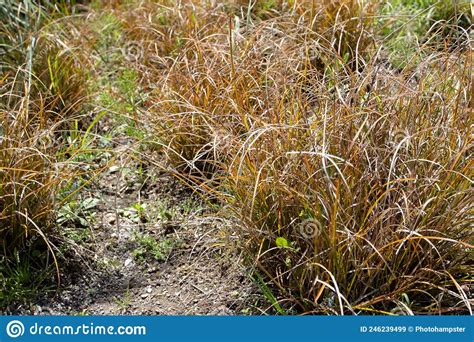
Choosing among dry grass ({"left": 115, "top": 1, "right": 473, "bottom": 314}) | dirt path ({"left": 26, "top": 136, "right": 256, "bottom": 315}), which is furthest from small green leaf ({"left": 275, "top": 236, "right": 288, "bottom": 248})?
dirt path ({"left": 26, "top": 136, "right": 256, "bottom": 315})

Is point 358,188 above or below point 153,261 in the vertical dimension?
above

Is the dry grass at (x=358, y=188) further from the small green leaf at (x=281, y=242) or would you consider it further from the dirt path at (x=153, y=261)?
the dirt path at (x=153, y=261)

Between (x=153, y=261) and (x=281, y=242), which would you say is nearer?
(x=281, y=242)

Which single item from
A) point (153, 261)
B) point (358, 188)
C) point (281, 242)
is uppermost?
point (358, 188)

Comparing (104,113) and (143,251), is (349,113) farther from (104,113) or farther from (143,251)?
(104,113)

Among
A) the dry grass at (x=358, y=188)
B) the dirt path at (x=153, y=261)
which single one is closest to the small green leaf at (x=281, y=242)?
the dry grass at (x=358, y=188)

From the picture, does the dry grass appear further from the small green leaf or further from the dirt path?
the dirt path

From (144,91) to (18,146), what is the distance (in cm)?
133

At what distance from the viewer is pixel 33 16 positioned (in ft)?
15.7

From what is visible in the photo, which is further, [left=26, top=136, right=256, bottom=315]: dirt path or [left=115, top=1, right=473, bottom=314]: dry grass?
[left=26, top=136, right=256, bottom=315]: dirt path

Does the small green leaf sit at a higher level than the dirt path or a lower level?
higher

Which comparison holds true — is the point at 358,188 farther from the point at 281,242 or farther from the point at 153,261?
the point at 153,261

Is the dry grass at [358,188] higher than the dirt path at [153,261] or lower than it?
higher

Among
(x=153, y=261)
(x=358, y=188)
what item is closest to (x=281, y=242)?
(x=358, y=188)
